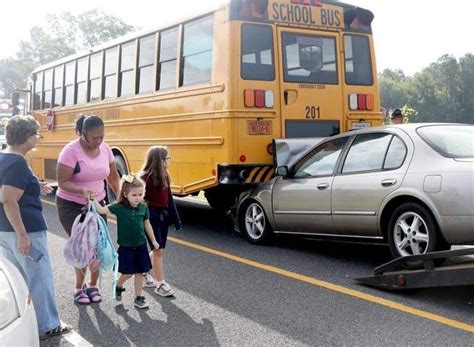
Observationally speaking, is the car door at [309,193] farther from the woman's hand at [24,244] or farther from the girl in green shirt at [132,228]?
the woman's hand at [24,244]

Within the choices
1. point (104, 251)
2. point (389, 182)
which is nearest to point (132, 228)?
point (104, 251)

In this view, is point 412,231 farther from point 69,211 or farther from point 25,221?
point 25,221

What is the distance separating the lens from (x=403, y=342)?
152 inches

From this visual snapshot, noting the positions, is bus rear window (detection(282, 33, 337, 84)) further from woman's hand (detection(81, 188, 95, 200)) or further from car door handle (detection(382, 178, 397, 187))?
woman's hand (detection(81, 188, 95, 200))

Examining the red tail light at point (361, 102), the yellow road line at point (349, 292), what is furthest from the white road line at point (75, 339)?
the red tail light at point (361, 102)

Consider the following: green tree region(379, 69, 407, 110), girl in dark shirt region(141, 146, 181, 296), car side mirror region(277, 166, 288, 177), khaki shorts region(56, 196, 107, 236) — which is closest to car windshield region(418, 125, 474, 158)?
car side mirror region(277, 166, 288, 177)

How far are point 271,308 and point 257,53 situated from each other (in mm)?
4043

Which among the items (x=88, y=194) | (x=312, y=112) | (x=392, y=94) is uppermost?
(x=392, y=94)

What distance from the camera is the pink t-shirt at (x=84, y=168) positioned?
479 cm

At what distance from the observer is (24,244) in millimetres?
3811

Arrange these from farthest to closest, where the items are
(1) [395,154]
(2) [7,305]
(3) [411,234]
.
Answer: (1) [395,154] < (3) [411,234] < (2) [7,305]

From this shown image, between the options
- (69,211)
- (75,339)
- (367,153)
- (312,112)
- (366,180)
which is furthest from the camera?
(312,112)

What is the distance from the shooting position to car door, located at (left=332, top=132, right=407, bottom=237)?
5688 mm

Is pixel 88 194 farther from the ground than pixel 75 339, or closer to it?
farther from the ground
